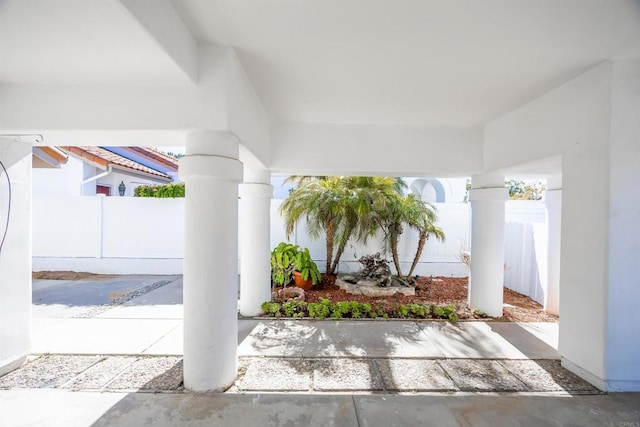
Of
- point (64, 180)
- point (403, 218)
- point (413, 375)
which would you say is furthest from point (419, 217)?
point (64, 180)

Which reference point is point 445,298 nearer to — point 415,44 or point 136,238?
point 415,44

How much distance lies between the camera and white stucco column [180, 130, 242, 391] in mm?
2824

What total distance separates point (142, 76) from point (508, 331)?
6195mm

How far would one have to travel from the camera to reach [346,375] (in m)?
3.24

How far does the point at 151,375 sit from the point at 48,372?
4.07 ft

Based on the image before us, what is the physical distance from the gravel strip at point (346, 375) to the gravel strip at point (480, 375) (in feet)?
3.11

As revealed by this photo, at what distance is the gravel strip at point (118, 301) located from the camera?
200 inches

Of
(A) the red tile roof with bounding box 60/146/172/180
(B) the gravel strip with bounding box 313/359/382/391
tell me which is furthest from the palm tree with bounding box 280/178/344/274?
(A) the red tile roof with bounding box 60/146/172/180

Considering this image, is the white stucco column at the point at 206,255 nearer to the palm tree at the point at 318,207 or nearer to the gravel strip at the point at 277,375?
the gravel strip at the point at 277,375

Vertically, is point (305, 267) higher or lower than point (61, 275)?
higher

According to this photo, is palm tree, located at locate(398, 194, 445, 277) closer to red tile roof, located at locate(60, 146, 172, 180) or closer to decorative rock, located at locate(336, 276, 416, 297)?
decorative rock, located at locate(336, 276, 416, 297)

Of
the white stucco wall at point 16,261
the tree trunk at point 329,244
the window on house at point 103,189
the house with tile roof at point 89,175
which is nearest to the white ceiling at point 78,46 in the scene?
the white stucco wall at point 16,261

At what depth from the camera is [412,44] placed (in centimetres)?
268

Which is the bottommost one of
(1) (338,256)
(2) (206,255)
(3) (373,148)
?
(1) (338,256)
